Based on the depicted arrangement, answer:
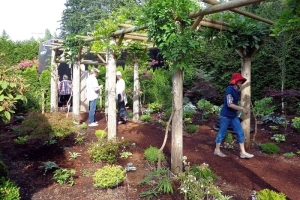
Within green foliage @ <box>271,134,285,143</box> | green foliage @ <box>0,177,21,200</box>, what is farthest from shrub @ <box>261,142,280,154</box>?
green foliage @ <box>0,177,21,200</box>

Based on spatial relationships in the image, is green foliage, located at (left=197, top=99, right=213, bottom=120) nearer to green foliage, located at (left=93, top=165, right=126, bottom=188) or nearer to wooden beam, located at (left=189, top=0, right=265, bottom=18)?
wooden beam, located at (left=189, top=0, right=265, bottom=18)

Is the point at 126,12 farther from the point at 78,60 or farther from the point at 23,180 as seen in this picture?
the point at 23,180

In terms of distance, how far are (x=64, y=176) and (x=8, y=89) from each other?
2208 mm

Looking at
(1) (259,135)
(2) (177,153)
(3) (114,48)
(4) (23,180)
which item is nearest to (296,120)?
(1) (259,135)

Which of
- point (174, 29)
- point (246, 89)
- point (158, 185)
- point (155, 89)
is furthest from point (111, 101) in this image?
point (155, 89)

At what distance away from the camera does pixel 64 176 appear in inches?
177

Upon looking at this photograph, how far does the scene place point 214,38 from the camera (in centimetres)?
569

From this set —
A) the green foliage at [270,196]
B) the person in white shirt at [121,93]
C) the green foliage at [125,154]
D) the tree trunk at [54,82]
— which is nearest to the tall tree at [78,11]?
the tree trunk at [54,82]

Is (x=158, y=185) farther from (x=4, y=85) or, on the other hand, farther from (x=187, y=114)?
(x=187, y=114)

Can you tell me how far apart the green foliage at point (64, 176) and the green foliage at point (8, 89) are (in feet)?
6.71

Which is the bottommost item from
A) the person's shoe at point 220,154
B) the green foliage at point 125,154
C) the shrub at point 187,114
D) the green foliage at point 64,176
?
the green foliage at point 64,176

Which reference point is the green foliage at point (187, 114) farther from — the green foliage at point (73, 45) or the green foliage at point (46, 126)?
the green foliage at point (46, 126)

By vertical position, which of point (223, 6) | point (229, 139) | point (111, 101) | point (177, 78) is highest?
point (223, 6)

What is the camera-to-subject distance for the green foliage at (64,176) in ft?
14.7
